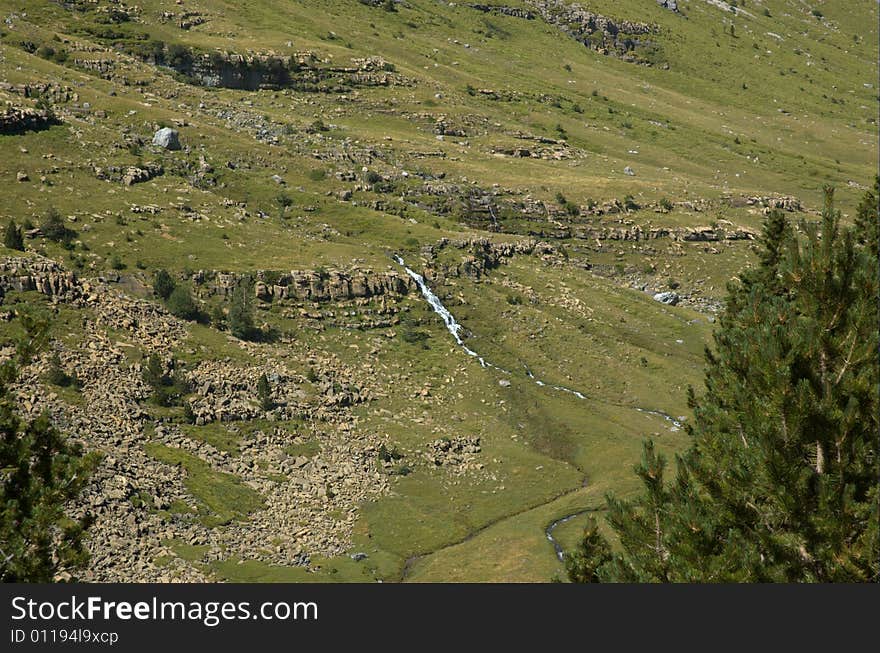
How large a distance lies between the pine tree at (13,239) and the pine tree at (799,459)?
91592 mm

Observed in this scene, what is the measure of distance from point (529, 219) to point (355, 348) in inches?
2290

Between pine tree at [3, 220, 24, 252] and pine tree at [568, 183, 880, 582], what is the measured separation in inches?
3606

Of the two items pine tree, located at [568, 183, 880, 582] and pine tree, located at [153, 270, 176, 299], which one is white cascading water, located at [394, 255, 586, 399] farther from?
pine tree, located at [568, 183, 880, 582]

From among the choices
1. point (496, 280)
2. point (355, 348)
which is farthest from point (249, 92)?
point (355, 348)

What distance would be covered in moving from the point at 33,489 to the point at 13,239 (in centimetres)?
8364

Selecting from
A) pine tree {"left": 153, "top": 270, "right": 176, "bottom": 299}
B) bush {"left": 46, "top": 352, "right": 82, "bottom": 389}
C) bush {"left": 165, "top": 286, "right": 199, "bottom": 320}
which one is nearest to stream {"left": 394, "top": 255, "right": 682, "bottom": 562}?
bush {"left": 165, "top": 286, "right": 199, "bottom": 320}

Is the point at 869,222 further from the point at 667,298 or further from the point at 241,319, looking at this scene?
the point at 667,298

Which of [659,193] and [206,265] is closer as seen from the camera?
[206,265]

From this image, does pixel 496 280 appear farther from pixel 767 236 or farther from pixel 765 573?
pixel 765 573

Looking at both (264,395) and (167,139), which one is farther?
(167,139)

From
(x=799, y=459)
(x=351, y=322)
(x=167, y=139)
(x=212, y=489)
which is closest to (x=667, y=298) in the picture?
(x=351, y=322)

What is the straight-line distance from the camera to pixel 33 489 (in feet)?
91.4

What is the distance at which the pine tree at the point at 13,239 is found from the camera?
337 ft

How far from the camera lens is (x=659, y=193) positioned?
169 meters
